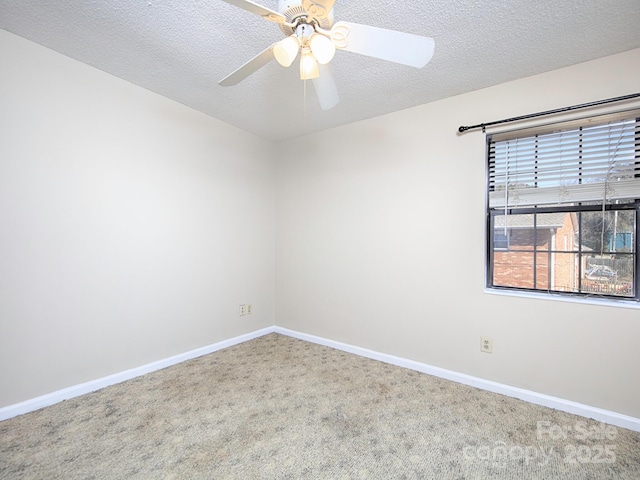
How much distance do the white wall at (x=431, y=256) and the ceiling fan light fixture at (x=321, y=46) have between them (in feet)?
5.31

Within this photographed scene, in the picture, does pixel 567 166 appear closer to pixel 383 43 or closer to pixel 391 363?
pixel 383 43

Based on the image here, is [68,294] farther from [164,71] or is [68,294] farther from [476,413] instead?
[476,413]

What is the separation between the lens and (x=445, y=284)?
253cm

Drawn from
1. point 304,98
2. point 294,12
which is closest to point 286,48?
point 294,12

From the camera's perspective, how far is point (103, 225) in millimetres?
2264

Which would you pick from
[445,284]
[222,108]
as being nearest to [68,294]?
[222,108]

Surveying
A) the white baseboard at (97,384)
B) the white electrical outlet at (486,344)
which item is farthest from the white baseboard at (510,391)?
A: the white baseboard at (97,384)

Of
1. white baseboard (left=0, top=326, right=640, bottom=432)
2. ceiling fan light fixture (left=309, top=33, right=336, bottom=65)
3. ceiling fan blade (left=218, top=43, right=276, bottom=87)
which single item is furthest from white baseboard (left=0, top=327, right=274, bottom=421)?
ceiling fan light fixture (left=309, top=33, right=336, bottom=65)

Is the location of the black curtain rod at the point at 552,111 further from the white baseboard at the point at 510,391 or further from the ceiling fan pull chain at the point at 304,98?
the white baseboard at the point at 510,391

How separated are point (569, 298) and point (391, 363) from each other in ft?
4.83

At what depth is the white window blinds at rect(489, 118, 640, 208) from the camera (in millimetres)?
1921

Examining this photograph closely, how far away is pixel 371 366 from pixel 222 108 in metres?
2.74

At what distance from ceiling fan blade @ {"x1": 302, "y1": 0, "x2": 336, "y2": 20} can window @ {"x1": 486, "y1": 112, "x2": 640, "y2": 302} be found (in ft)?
5.82

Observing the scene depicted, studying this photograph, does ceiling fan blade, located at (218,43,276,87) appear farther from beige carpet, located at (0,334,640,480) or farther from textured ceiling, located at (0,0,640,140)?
beige carpet, located at (0,334,640,480)
